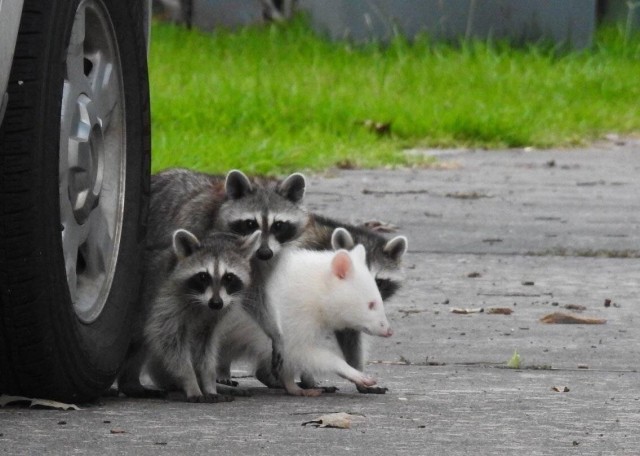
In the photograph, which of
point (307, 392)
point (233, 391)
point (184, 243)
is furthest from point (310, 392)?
point (184, 243)

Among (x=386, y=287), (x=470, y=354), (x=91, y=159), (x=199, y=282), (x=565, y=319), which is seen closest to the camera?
(x=91, y=159)

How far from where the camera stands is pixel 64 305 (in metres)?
4.51

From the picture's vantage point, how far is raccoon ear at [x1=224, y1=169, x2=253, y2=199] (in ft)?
20.6

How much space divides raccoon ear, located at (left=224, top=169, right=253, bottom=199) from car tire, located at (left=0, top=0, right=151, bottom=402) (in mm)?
960

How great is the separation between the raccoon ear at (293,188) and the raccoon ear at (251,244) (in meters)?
0.75

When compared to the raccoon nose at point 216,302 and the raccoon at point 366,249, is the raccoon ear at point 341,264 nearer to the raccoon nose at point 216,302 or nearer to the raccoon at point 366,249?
the raccoon at point 366,249

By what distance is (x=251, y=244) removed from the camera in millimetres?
5656

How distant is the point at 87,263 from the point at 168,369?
1.74 feet

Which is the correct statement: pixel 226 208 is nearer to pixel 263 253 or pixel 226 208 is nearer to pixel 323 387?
pixel 263 253

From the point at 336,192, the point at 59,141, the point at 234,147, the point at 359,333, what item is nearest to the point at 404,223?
the point at 336,192

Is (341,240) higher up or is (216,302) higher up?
(341,240)

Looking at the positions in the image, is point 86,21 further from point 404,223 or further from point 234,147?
point 234,147

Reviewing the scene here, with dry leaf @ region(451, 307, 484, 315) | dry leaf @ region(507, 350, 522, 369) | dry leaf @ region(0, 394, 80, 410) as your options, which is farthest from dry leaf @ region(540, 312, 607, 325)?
dry leaf @ region(0, 394, 80, 410)

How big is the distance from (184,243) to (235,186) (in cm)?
93
